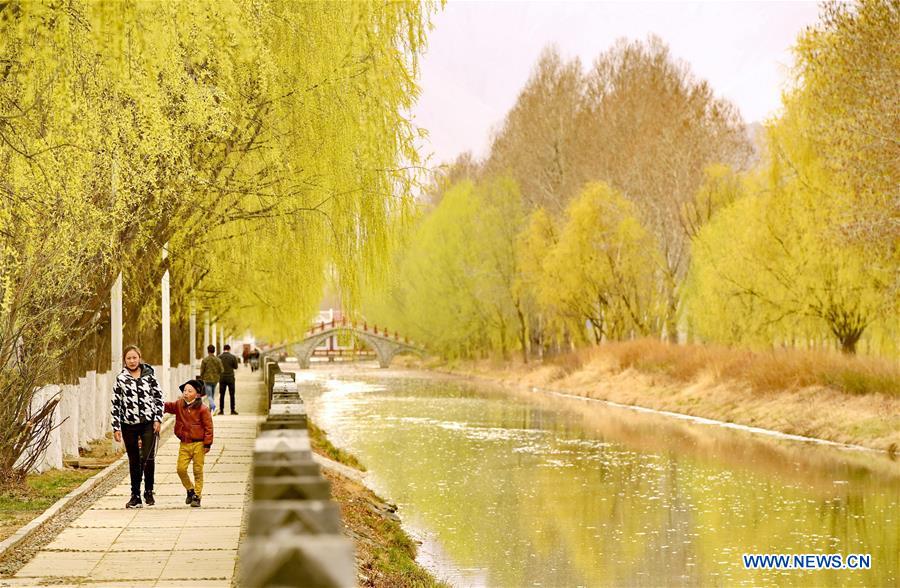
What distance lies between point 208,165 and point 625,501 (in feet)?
29.2

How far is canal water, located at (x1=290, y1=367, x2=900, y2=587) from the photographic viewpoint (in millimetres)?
14547

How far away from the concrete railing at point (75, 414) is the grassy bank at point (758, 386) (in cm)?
1606

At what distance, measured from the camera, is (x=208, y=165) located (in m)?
16.6

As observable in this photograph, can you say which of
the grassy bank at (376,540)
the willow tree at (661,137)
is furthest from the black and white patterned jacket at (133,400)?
the willow tree at (661,137)

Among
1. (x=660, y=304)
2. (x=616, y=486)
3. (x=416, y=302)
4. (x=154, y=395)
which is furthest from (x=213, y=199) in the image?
(x=416, y=302)

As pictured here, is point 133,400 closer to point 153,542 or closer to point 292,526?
point 153,542

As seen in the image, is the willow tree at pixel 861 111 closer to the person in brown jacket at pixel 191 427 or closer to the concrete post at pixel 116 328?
the concrete post at pixel 116 328

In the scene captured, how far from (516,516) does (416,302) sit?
186 feet

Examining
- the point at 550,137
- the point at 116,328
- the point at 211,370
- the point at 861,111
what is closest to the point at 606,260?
the point at 550,137

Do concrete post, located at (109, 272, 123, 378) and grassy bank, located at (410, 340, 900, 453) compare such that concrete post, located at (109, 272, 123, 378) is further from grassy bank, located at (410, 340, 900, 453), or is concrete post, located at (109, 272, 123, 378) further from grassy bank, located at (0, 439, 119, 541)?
grassy bank, located at (410, 340, 900, 453)

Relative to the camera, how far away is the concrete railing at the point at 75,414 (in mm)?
15898

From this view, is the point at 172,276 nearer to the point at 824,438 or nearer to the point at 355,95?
the point at 355,95

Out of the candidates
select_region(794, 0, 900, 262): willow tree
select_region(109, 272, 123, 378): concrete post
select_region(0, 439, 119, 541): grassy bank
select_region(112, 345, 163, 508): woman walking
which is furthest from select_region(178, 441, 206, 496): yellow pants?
select_region(794, 0, 900, 262): willow tree

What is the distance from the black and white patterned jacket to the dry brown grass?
20116mm
